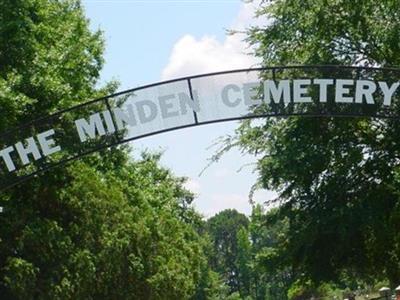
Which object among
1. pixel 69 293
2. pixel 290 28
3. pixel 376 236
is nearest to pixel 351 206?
pixel 376 236

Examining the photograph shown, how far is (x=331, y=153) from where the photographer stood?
21594mm

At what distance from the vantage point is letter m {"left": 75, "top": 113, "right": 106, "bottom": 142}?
470 inches

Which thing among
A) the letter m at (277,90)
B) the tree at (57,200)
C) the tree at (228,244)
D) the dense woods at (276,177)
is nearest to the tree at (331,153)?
the dense woods at (276,177)

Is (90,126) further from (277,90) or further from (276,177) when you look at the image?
(276,177)

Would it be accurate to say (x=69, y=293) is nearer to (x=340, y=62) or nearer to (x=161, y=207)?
(x=340, y=62)

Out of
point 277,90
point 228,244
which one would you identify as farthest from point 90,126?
point 228,244

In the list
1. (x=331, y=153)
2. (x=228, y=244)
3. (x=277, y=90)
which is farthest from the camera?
(x=228, y=244)

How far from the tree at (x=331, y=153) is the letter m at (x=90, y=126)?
981 centimetres

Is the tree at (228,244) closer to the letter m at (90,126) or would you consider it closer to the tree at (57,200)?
the tree at (57,200)

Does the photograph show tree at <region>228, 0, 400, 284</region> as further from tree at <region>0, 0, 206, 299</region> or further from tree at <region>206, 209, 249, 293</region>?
tree at <region>206, 209, 249, 293</region>

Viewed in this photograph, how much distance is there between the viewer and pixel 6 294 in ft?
68.1

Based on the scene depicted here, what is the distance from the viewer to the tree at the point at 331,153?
69.4 ft

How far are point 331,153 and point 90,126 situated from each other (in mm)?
10792

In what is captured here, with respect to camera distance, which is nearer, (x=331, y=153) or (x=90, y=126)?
(x=90, y=126)
